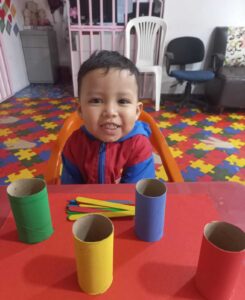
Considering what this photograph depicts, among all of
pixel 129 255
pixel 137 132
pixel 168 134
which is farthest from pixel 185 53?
pixel 129 255

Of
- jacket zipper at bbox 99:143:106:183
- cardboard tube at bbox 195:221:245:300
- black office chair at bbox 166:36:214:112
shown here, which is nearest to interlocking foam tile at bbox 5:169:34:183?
jacket zipper at bbox 99:143:106:183

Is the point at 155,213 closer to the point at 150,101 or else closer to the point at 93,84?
the point at 93,84

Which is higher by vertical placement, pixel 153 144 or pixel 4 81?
pixel 153 144

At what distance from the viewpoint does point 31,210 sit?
1.47ft

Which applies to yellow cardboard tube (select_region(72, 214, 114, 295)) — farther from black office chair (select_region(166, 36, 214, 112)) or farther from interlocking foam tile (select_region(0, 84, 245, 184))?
black office chair (select_region(166, 36, 214, 112))

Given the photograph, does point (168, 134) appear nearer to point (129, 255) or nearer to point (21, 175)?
point (21, 175)

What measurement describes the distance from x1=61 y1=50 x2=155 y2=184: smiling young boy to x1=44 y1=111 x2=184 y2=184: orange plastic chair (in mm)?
42

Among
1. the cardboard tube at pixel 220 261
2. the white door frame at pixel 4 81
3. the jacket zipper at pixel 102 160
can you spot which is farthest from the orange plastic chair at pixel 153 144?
the white door frame at pixel 4 81

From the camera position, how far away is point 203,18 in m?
3.08

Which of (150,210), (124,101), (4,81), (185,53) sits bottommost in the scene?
(4,81)

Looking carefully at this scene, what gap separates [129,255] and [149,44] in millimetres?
3066

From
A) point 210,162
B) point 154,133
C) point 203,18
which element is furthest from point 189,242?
point 203,18

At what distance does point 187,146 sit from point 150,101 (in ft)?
4.48

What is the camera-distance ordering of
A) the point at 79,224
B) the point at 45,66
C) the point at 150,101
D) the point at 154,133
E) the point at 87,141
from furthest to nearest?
the point at 45,66
the point at 150,101
the point at 154,133
the point at 87,141
the point at 79,224
